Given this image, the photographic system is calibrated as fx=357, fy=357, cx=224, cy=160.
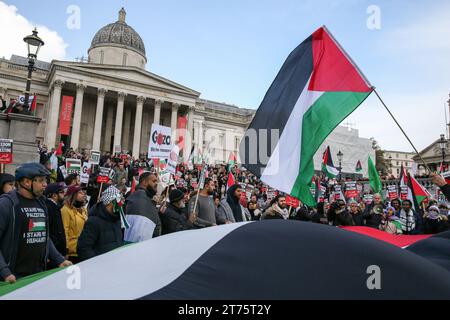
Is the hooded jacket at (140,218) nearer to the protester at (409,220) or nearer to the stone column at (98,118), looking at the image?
the protester at (409,220)

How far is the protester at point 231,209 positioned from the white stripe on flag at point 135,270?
482 cm

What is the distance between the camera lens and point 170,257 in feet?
5.06

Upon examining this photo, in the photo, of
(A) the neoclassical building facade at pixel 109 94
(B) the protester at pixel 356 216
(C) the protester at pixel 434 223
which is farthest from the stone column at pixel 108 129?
(C) the protester at pixel 434 223

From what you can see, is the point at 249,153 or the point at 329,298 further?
the point at 249,153

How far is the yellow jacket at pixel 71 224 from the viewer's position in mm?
5047

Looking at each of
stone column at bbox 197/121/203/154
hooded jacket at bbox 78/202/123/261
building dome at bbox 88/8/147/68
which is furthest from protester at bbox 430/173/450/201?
building dome at bbox 88/8/147/68

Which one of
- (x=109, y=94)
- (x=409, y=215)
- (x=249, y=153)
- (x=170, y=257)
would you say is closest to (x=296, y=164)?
(x=249, y=153)

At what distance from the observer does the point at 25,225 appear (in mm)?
3506

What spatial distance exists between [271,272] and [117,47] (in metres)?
51.3

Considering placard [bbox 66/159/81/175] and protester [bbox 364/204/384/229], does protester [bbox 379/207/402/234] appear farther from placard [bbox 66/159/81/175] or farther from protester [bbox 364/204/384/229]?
placard [bbox 66/159/81/175]

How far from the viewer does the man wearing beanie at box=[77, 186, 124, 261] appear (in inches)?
161

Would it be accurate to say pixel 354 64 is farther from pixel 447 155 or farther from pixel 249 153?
pixel 447 155

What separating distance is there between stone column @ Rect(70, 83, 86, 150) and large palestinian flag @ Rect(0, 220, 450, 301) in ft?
135
